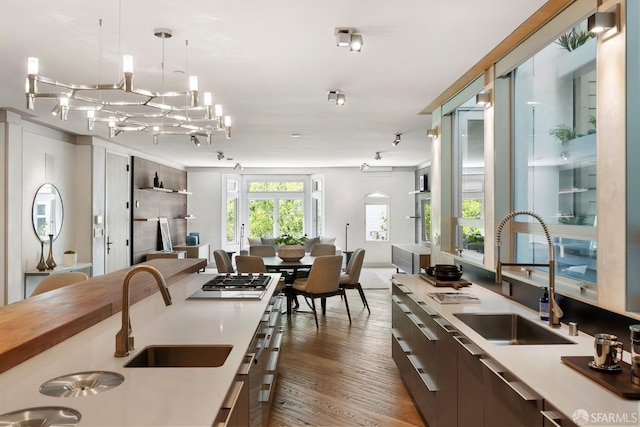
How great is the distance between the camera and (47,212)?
622 cm

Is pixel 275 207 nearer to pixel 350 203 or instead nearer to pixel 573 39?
pixel 350 203

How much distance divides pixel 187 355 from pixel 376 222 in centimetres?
1035

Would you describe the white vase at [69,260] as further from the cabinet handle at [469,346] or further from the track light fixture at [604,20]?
the track light fixture at [604,20]

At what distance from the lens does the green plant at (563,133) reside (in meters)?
2.68

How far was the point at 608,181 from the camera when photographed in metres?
2.09

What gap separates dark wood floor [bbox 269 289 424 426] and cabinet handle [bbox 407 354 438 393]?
1.30ft

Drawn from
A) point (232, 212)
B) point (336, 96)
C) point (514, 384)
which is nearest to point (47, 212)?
point (336, 96)

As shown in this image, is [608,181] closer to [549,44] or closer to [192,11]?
[549,44]

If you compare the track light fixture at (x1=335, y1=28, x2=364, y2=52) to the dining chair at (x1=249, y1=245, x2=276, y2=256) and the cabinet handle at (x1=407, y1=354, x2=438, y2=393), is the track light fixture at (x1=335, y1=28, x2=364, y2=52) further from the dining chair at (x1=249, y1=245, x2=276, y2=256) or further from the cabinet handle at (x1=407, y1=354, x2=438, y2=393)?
the dining chair at (x1=249, y1=245, x2=276, y2=256)

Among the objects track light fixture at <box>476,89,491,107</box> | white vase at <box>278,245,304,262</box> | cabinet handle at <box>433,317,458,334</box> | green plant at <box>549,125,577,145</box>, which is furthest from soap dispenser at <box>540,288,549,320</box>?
white vase at <box>278,245,304,262</box>

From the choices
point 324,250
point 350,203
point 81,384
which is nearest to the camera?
point 81,384

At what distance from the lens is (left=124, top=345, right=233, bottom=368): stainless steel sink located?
191 cm

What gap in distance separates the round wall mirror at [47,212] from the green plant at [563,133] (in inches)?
234

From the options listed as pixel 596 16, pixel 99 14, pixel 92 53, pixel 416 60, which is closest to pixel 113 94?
pixel 92 53
